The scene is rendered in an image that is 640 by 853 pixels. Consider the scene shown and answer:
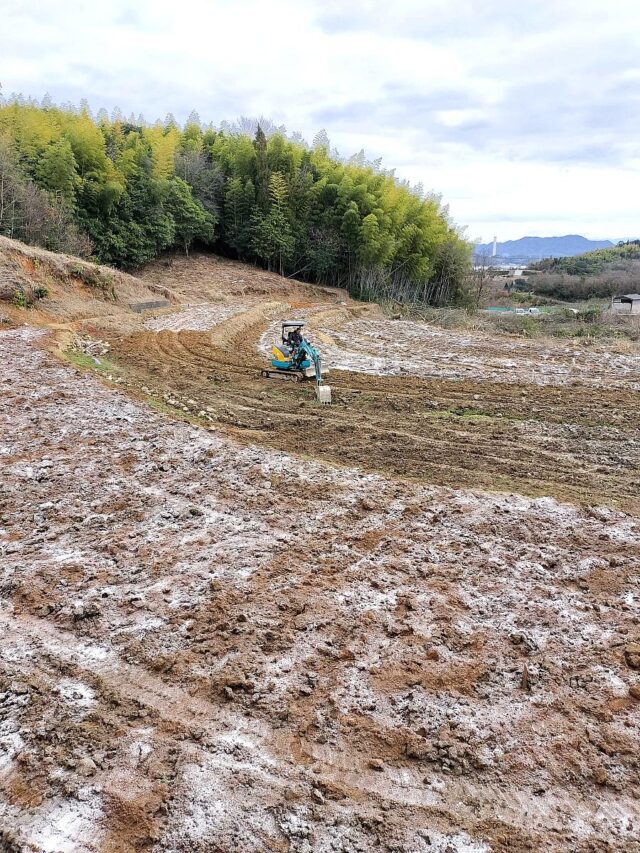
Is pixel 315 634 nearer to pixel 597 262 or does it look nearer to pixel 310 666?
pixel 310 666

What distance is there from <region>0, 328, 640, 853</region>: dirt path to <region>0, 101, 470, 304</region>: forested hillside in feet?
61.4

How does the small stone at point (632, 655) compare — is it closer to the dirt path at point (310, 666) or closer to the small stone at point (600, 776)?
the dirt path at point (310, 666)

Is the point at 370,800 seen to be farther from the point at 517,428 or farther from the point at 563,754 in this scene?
the point at 517,428

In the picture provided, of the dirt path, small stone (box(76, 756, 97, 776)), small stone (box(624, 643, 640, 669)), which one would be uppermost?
small stone (box(624, 643, 640, 669))

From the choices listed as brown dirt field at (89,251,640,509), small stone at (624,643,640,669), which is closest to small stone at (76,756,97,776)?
small stone at (624,643,640,669)

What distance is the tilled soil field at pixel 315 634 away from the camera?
8.29ft

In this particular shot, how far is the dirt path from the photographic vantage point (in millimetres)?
2498

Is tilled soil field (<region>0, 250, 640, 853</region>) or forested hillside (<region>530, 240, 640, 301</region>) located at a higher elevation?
forested hillside (<region>530, 240, 640, 301</region>)

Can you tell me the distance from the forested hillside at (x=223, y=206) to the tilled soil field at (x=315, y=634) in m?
17.2

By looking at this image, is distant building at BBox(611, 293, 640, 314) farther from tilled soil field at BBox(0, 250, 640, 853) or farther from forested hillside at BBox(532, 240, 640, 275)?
forested hillside at BBox(532, 240, 640, 275)

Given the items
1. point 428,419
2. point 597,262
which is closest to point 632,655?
point 428,419

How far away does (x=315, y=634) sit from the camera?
3.60m

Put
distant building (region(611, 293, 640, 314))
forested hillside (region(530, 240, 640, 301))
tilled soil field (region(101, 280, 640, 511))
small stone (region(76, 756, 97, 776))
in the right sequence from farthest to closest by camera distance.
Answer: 1. forested hillside (region(530, 240, 640, 301))
2. distant building (region(611, 293, 640, 314))
3. tilled soil field (region(101, 280, 640, 511))
4. small stone (region(76, 756, 97, 776))

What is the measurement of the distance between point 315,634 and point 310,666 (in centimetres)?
28
